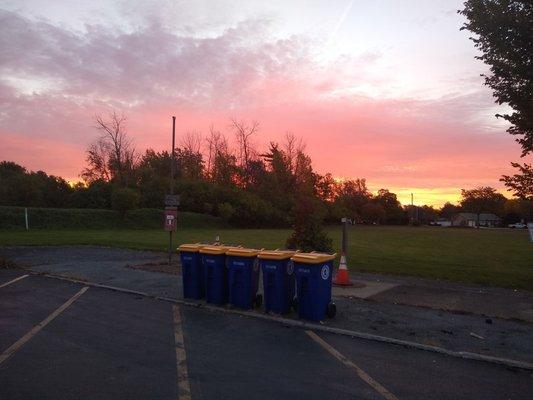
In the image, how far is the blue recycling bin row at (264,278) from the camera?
848cm

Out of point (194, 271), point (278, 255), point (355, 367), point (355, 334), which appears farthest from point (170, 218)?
point (355, 367)

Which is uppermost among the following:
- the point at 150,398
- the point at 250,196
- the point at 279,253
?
the point at 250,196

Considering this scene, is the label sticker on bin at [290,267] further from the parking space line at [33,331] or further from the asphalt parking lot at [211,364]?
the parking space line at [33,331]

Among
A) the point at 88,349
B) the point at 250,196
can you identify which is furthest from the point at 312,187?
the point at 88,349

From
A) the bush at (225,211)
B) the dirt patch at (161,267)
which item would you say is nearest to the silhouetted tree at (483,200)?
the bush at (225,211)

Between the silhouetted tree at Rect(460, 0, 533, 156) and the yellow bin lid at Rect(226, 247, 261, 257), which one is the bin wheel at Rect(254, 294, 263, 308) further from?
the silhouetted tree at Rect(460, 0, 533, 156)

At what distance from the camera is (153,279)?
13.1 meters

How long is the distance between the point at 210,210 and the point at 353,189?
7129 centimetres

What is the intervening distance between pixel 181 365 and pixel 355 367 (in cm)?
204

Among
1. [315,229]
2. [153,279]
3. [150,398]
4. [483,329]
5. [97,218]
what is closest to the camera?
[150,398]

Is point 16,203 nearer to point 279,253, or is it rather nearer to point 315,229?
point 315,229

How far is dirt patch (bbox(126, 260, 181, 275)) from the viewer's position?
1471cm

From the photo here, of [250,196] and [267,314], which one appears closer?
[267,314]

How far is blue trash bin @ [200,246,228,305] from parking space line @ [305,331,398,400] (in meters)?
2.39
